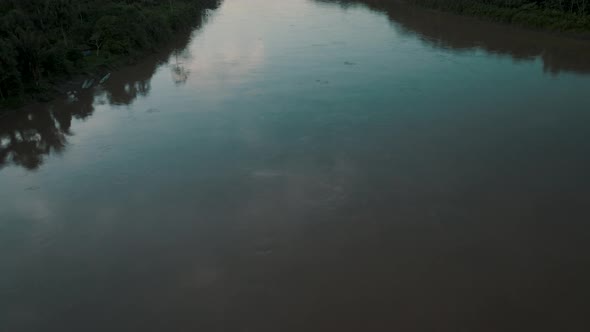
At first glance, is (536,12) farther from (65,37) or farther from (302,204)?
(65,37)

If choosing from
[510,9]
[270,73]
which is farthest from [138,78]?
[510,9]

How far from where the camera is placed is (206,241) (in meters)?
5.94

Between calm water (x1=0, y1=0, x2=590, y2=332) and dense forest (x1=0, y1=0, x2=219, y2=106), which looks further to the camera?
dense forest (x1=0, y1=0, x2=219, y2=106)

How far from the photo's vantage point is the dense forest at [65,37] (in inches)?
391

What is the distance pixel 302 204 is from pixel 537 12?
16039mm

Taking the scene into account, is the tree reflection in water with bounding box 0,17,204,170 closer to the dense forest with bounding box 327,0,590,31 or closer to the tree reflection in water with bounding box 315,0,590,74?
the tree reflection in water with bounding box 315,0,590,74

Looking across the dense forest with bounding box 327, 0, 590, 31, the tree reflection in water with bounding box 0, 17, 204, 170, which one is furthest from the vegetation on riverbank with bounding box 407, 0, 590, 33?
the tree reflection in water with bounding box 0, 17, 204, 170

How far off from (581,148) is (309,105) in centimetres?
541

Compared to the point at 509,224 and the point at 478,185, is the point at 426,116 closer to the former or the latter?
the point at 478,185

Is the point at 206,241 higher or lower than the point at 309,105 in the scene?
lower

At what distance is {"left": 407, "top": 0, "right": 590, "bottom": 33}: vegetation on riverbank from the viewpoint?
655 inches

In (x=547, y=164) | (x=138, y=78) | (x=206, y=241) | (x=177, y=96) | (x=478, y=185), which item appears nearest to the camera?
(x=206, y=241)

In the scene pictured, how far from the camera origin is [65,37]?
12.7 metres

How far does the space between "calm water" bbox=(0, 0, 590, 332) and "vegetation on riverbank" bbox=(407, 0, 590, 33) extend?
5.78 meters
